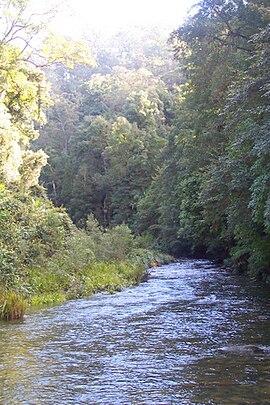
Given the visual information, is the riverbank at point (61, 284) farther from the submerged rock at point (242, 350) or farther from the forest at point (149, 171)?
the submerged rock at point (242, 350)

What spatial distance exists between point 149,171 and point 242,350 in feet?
139

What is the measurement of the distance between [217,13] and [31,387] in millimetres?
17381

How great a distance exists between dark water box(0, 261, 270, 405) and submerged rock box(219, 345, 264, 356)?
101 millimetres

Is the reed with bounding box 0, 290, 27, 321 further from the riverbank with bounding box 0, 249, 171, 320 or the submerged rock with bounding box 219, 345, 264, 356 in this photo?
the submerged rock with bounding box 219, 345, 264, 356

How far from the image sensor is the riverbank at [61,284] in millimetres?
11047

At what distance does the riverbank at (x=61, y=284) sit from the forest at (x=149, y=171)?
40 mm

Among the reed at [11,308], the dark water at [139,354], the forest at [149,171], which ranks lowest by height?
the dark water at [139,354]

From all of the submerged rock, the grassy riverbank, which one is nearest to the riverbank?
the grassy riverbank

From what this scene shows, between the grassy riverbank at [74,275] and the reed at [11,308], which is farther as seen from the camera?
the grassy riverbank at [74,275]

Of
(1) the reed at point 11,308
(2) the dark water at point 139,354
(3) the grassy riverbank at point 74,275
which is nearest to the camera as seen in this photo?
(2) the dark water at point 139,354

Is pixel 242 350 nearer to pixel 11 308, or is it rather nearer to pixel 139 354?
pixel 139 354

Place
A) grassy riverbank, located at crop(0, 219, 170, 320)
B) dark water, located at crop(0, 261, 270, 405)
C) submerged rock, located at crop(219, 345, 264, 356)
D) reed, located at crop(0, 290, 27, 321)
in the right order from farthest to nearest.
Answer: grassy riverbank, located at crop(0, 219, 170, 320) → reed, located at crop(0, 290, 27, 321) → submerged rock, located at crop(219, 345, 264, 356) → dark water, located at crop(0, 261, 270, 405)

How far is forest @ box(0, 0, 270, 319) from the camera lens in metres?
13.2

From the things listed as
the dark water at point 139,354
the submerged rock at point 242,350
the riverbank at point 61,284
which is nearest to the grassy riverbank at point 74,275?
the riverbank at point 61,284
